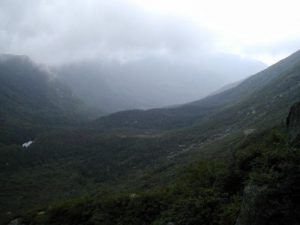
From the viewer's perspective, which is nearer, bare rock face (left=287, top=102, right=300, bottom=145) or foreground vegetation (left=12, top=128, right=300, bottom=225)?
foreground vegetation (left=12, top=128, right=300, bottom=225)

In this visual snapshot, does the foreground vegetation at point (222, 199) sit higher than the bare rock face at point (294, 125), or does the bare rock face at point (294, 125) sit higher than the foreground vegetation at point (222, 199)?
the bare rock face at point (294, 125)

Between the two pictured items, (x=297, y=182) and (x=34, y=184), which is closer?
(x=297, y=182)

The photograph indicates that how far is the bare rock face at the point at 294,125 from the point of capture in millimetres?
16156

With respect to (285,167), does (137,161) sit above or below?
below

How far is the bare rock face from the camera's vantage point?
53.0 ft

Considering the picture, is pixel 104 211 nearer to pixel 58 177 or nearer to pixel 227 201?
pixel 227 201

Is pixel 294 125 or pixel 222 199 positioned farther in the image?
pixel 294 125

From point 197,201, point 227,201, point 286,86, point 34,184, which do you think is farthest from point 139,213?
point 286,86

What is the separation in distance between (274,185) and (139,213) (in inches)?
408

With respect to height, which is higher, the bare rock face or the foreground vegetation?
the bare rock face

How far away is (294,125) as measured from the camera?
1744 cm

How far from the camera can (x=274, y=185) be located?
12.1m

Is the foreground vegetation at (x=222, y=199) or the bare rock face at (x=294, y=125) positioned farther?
the bare rock face at (x=294, y=125)

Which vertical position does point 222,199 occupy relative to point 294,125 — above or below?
below
